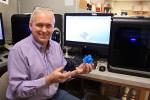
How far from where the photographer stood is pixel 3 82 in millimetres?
1043

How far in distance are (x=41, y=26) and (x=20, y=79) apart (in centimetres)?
39

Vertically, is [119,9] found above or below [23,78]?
above

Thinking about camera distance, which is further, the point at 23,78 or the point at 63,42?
the point at 63,42

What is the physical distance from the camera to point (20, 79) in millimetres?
989

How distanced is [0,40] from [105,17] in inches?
47.4

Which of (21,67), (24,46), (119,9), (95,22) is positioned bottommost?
(21,67)

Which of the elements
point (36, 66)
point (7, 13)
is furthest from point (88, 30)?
point (7, 13)

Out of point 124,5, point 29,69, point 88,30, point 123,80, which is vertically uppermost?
point 124,5

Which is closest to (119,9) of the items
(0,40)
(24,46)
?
(0,40)

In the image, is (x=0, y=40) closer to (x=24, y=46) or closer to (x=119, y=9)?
(x=24, y=46)

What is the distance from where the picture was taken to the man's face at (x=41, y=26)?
108 cm

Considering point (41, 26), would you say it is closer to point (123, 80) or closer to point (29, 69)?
point (29, 69)

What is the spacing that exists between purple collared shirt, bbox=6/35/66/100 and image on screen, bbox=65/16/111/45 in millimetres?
569

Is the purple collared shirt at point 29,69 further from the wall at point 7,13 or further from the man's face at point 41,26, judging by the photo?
the wall at point 7,13
